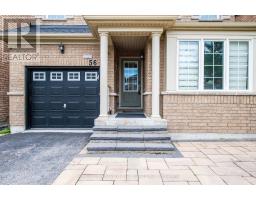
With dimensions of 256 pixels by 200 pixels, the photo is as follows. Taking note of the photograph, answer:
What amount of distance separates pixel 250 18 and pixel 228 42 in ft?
9.68

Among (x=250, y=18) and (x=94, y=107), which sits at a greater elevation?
(x=250, y=18)

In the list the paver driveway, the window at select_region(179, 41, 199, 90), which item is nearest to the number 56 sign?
the paver driveway

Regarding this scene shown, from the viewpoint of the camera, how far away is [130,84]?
941 cm

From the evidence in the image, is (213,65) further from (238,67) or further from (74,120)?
(74,120)

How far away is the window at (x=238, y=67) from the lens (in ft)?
20.0

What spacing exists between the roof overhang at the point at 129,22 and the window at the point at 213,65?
54.8 inches

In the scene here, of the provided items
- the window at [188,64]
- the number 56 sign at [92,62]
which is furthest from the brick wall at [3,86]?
the window at [188,64]

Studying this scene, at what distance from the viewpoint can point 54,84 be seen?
7.63 m

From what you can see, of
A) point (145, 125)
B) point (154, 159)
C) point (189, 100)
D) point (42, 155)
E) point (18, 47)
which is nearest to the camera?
point (154, 159)

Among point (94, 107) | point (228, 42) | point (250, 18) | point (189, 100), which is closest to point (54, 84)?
point (94, 107)

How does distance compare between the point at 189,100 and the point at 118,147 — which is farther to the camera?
the point at 189,100

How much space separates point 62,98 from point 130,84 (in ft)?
10.3

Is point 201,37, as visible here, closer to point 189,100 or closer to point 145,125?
point 189,100

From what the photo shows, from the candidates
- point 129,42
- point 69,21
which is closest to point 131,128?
point 129,42
